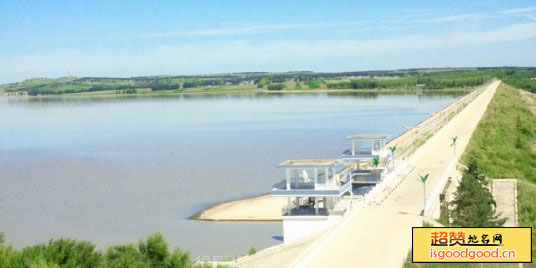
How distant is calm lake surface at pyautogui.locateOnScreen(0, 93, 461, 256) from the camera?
35219 mm

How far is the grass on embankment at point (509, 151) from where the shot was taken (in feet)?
101

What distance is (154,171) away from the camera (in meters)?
54.9

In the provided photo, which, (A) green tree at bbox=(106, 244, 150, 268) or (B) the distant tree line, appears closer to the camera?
(A) green tree at bbox=(106, 244, 150, 268)

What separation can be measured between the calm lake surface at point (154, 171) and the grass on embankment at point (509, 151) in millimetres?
10590

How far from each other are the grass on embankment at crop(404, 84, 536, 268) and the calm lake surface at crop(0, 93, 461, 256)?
10.6 meters

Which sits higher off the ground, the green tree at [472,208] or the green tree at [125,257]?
the green tree at [125,257]

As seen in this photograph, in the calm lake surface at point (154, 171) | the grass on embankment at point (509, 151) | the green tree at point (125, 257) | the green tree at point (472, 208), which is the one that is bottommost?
the calm lake surface at point (154, 171)

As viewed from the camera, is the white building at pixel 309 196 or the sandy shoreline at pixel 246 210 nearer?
the white building at pixel 309 196

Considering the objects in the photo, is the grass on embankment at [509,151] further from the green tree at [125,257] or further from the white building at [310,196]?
the white building at [310,196]

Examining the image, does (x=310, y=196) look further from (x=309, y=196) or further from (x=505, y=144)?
→ (x=505, y=144)

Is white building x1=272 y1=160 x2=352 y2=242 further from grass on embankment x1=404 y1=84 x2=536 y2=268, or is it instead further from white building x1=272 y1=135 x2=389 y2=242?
grass on embankment x1=404 y1=84 x2=536 y2=268

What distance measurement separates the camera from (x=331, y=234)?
22.2m

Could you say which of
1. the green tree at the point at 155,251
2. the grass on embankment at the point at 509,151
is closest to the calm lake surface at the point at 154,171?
the grass on embankment at the point at 509,151

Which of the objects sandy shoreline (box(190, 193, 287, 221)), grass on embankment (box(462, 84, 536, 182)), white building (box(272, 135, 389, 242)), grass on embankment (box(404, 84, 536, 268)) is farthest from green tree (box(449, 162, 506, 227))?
grass on embankment (box(462, 84, 536, 182))
